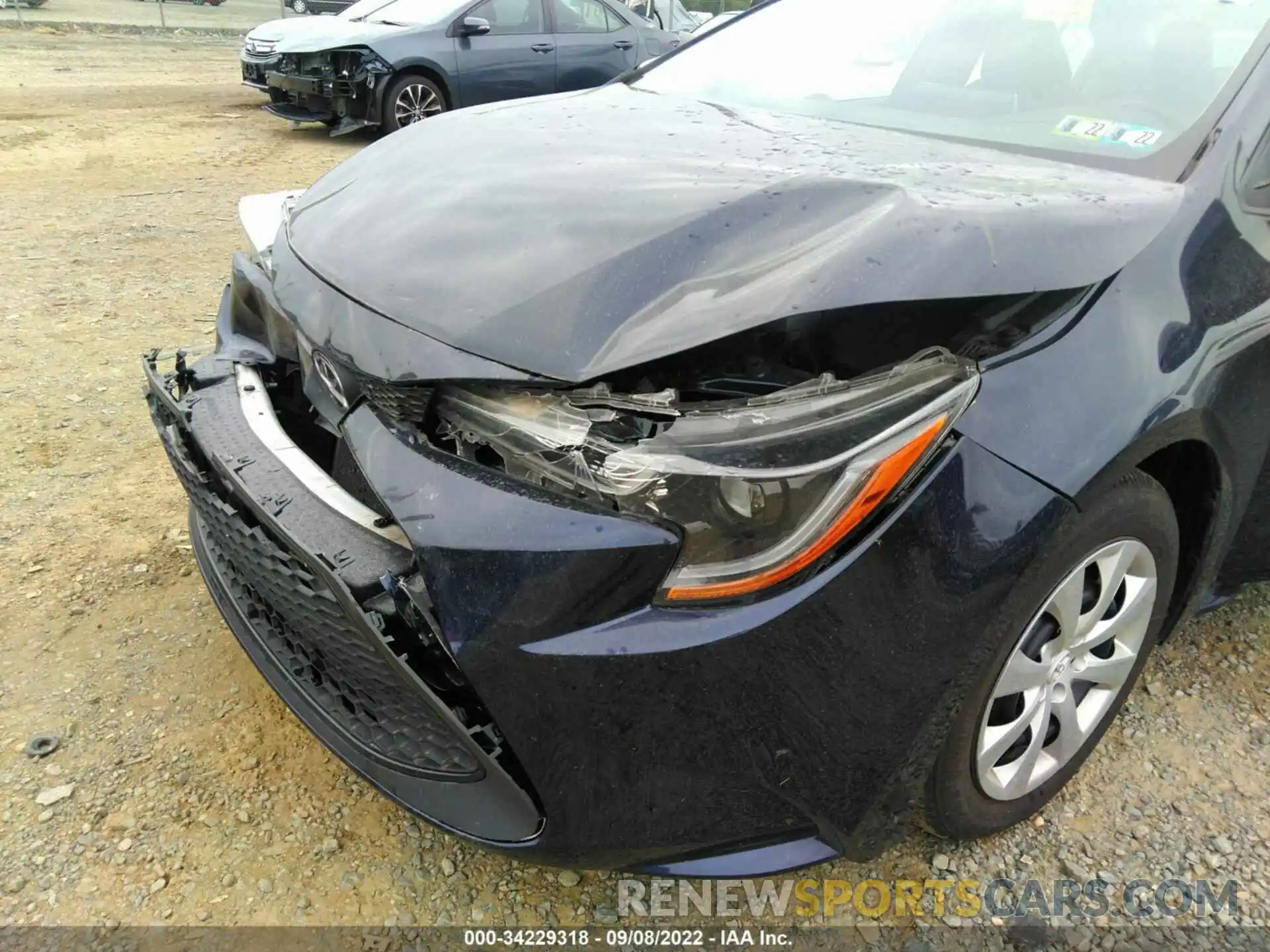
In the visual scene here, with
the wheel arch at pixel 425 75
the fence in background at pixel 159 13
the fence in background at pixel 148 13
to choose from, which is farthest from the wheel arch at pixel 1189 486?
the fence in background at pixel 148 13

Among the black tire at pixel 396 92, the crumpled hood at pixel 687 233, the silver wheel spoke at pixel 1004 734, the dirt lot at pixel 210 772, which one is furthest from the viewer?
the black tire at pixel 396 92

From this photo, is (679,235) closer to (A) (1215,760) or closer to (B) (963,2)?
(B) (963,2)

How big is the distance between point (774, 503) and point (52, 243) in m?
5.33

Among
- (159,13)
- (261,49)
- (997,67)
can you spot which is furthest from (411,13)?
(159,13)

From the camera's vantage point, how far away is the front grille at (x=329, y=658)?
1432 mm

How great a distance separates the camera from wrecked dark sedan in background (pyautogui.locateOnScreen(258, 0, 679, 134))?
26.5 ft

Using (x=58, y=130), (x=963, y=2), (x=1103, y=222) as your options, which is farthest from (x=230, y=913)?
(x=58, y=130)

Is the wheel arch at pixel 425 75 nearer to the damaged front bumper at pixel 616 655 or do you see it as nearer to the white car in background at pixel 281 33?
the white car in background at pixel 281 33

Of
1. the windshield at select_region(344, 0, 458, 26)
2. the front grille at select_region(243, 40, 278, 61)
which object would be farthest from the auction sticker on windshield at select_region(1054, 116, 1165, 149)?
the front grille at select_region(243, 40, 278, 61)

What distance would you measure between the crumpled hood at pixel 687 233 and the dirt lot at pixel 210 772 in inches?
40.6

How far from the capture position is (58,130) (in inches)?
322

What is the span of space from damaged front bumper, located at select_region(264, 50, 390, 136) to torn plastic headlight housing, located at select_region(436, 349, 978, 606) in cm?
773

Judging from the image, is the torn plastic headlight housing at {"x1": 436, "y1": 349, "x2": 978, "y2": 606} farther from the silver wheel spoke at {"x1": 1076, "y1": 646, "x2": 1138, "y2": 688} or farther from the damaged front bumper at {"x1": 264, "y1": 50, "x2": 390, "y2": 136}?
the damaged front bumper at {"x1": 264, "y1": 50, "x2": 390, "y2": 136}

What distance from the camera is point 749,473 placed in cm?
129
